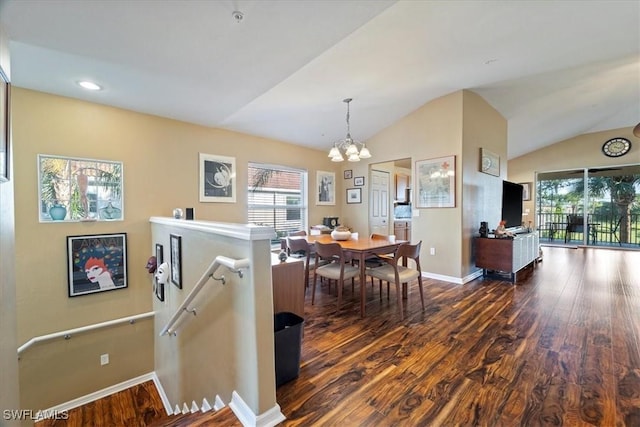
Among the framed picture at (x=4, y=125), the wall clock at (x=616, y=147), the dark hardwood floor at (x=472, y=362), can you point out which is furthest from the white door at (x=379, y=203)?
the wall clock at (x=616, y=147)

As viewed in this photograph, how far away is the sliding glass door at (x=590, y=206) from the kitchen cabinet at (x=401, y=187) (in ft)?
15.0

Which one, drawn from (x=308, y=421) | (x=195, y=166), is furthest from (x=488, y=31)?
(x=195, y=166)

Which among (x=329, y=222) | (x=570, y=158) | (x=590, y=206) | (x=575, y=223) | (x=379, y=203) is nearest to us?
(x=329, y=222)

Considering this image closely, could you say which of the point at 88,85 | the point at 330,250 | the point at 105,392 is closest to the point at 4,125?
the point at 88,85

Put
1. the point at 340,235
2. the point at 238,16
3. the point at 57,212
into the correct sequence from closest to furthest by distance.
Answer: the point at 238,16
the point at 57,212
the point at 340,235

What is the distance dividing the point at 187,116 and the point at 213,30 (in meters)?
1.94

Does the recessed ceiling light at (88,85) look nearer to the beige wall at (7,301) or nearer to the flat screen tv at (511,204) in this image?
the beige wall at (7,301)

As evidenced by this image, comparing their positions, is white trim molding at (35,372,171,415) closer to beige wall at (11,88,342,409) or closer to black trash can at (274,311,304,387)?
beige wall at (11,88,342,409)

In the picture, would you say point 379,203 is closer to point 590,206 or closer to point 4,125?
point 4,125

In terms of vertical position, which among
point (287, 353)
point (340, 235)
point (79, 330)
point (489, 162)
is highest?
point (489, 162)

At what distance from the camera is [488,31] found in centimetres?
259

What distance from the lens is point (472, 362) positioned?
2002 mm

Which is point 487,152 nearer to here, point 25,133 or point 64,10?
point 64,10

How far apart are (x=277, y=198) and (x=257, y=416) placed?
150 inches
